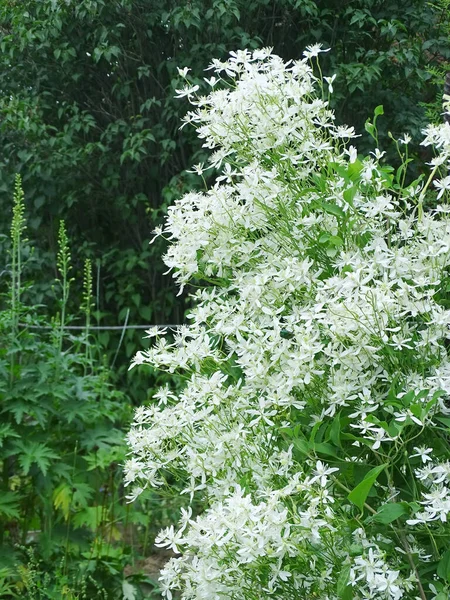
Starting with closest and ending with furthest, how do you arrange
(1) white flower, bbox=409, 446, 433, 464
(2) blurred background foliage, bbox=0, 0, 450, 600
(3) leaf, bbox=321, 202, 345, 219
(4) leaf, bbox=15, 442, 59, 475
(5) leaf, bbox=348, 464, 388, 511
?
(5) leaf, bbox=348, 464, 388, 511, (1) white flower, bbox=409, 446, 433, 464, (3) leaf, bbox=321, 202, 345, 219, (4) leaf, bbox=15, 442, 59, 475, (2) blurred background foliage, bbox=0, 0, 450, 600

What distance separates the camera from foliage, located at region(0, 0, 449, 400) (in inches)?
189

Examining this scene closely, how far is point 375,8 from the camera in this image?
4.95 meters

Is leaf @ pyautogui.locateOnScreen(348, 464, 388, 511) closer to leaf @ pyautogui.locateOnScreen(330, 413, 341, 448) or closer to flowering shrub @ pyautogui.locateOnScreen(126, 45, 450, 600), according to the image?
flowering shrub @ pyautogui.locateOnScreen(126, 45, 450, 600)

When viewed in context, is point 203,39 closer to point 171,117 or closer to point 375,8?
point 171,117

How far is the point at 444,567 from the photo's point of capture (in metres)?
1.55

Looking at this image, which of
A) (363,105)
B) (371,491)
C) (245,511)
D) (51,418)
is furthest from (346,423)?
(363,105)

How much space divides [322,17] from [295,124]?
131 inches

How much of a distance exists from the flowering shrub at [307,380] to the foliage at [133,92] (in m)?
2.89

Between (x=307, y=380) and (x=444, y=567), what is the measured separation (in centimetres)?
41

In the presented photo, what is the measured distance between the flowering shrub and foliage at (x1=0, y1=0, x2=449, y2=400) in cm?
289

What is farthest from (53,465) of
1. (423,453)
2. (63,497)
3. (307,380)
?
(423,453)

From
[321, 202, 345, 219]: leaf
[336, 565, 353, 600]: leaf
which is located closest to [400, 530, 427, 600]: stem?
[336, 565, 353, 600]: leaf

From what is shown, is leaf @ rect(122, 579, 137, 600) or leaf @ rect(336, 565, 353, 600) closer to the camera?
leaf @ rect(336, 565, 353, 600)

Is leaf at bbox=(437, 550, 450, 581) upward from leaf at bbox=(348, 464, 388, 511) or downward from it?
downward
